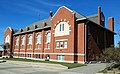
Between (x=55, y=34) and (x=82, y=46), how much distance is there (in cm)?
785

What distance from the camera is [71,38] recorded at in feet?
118

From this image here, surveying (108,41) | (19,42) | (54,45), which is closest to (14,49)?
(19,42)

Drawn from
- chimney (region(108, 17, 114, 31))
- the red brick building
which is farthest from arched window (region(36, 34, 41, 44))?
chimney (region(108, 17, 114, 31))

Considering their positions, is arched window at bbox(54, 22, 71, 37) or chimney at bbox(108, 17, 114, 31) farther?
chimney at bbox(108, 17, 114, 31)

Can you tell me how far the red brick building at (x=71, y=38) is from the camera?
3550cm

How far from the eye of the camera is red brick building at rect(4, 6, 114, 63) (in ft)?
116

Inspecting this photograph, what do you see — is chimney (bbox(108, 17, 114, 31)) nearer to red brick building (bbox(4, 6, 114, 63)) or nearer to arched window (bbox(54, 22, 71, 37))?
red brick building (bbox(4, 6, 114, 63))

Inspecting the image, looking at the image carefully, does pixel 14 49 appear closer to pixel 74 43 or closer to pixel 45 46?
pixel 45 46

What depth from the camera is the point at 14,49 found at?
5847 centimetres

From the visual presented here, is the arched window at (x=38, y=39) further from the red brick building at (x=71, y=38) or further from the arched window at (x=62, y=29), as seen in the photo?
the arched window at (x=62, y=29)

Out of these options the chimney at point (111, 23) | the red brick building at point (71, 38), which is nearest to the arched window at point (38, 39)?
the red brick building at point (71, 38)

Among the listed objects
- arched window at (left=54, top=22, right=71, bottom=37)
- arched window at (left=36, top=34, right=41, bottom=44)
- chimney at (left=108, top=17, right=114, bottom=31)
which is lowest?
arched window at (left=36, top=34, right=41, bottom=44)

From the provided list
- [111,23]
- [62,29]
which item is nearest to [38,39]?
[62,29]

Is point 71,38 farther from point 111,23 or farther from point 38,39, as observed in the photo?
point 111,23
